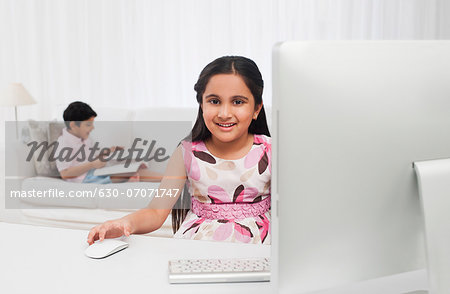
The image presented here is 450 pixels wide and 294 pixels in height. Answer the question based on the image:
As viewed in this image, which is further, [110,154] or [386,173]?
[110,154]

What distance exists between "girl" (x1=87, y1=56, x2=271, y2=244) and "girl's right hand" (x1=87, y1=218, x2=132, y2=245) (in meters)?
0.16

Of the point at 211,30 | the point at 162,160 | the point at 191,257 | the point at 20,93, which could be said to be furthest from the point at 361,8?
the point at 191,257

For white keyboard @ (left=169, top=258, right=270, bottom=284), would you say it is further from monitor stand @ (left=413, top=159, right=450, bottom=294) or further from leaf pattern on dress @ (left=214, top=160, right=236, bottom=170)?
leaf pattern on dress @ (left=214, top=160, right=236, bottom=170)

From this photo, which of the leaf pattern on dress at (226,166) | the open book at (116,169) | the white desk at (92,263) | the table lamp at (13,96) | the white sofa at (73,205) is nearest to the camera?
the white desk at (92,263)

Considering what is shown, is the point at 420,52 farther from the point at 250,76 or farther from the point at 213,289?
the point at 250,76

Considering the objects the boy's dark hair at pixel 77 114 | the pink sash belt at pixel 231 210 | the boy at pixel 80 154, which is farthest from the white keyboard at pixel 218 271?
the boy's dark hair at pixel 77 114

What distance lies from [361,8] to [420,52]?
12.7 feet

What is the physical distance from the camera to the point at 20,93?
3.44 meters

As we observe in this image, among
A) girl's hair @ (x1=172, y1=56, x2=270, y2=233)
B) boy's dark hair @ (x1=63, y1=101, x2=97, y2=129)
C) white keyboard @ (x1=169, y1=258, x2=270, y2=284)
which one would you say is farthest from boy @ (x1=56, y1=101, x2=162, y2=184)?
white keyboard @ (x1=169, y1=258, x2=270, y2=284)

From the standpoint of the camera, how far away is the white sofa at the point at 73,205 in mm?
2500

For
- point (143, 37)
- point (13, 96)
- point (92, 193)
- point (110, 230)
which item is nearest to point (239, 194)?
point (110, 230)

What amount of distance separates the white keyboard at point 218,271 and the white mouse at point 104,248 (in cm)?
14

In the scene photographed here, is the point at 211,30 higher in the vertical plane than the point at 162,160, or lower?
higher

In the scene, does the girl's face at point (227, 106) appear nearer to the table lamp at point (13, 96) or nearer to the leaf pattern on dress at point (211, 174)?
the leaf pattern on dress at point (211, 174)
